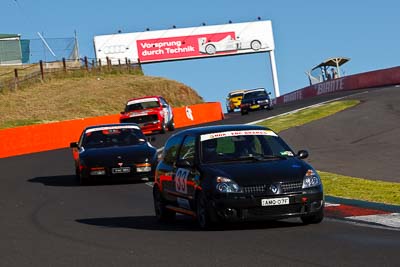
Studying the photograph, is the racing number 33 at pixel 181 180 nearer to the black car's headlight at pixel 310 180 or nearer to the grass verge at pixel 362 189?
the black car's headlight at pixel 310 180

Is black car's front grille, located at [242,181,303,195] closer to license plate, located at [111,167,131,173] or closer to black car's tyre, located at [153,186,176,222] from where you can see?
black car's tyre, located at [153,186,176,222]

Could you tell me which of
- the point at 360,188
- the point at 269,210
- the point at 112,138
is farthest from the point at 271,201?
the point at 112,138

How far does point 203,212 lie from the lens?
12.3 m

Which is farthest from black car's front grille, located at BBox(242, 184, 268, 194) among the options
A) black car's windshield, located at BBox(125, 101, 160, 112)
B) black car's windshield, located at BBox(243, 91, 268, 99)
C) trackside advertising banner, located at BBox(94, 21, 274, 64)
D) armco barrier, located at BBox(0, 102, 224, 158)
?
trackside advertising banner, located at BBox(94, 21, 274, 64)

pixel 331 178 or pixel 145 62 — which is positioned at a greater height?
pixel 145 62

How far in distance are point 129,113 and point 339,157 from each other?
1867 centimetres

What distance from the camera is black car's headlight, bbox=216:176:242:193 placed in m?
12.0

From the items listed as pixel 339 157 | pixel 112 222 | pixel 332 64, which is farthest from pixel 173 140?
pixel 332 64

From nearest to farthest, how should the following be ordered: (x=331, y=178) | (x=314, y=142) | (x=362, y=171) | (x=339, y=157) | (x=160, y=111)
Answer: (x=331, y=178), (x=362, y=171), (x=339, y=157), (x=314, y=142), (x=160, y=111)

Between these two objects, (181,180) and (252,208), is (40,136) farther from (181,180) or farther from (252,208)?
(252,208)

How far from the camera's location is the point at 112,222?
14203mm

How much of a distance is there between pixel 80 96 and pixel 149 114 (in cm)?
3159

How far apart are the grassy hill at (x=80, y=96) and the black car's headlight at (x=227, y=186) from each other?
46.4 m

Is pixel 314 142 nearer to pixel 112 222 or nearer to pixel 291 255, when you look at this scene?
pixel 112 222
